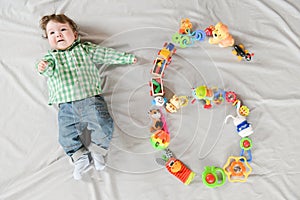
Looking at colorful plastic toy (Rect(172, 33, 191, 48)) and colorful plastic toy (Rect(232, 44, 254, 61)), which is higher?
colorful plastic toy (Rect(172, 33, 191, 48))

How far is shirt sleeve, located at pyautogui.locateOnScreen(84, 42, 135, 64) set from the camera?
1200mm

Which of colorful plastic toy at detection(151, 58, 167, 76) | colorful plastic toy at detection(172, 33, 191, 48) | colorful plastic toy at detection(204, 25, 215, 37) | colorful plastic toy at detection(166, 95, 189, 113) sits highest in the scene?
colorful plastic toy at detection(204, 25, 215, 37)

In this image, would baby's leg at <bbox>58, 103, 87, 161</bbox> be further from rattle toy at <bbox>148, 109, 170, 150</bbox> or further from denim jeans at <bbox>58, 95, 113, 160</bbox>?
rattle toy at <bbox>148, 109, 170, 150</bbox>

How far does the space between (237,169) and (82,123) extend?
1.69 ft

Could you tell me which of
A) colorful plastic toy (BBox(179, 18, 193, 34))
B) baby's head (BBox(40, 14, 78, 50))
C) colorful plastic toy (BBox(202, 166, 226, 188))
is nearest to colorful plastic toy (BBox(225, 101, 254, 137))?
colorful plastic toy (BBox(202, 166, 226, 188))

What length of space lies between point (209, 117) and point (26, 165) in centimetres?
62

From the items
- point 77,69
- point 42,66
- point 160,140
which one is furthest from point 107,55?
point 160,140

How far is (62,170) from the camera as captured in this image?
3.63 feet

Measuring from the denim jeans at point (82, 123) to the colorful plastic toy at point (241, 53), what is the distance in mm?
495

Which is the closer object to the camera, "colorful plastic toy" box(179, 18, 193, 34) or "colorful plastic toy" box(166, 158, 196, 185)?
"colorful plastic toy" box(166, 158, 196, 185)

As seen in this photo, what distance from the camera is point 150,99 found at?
1.20 metres

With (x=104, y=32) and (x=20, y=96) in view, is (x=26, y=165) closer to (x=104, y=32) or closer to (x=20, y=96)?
(x=20, y=96)

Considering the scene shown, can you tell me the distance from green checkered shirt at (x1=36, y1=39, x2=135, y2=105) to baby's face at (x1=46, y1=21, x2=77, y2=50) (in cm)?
3

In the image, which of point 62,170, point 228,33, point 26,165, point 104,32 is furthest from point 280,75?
point 26,165
